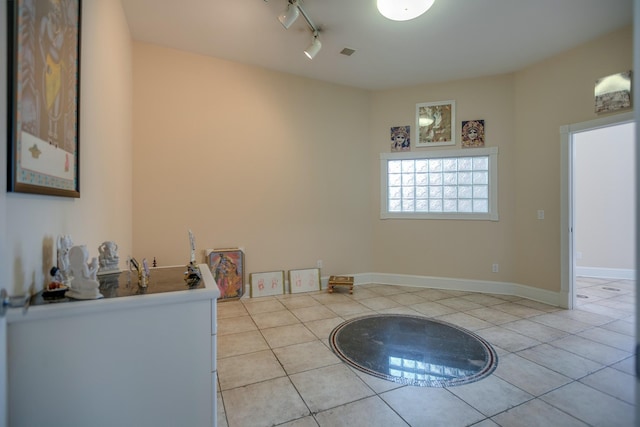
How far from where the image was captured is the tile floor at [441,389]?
160cm

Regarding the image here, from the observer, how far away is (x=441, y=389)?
1832mm

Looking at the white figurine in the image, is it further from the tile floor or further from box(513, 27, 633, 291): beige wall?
box(513, 27, 633, 291): beige wall

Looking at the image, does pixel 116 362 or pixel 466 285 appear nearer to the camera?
pixel 116 362

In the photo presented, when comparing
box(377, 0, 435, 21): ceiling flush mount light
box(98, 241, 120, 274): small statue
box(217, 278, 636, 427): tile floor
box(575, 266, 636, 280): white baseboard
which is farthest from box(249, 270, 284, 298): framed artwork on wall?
box(575, 266, 636, 280): white baseboard

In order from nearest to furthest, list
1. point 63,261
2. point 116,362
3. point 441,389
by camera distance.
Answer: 1. point 116,362
2. point 63,261
3. point 441,389

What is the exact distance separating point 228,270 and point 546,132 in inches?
165

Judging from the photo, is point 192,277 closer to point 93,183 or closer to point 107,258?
point 107,258

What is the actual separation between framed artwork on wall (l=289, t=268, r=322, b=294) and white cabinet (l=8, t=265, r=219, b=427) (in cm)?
268

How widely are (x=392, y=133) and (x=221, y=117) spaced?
7.98 feet

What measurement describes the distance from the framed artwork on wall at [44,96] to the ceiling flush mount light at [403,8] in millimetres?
2147

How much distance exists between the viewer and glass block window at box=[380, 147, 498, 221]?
4.01 meters

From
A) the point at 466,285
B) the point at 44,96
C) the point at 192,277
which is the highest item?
the point at 44,96

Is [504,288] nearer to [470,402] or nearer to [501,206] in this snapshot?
[501,206]

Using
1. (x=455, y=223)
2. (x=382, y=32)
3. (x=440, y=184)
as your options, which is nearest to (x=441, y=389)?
(x=455, y=223)
